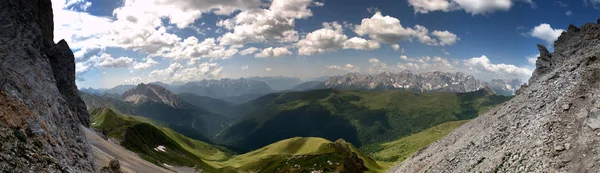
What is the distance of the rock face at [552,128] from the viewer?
2550 cm

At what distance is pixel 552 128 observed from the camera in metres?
29.2

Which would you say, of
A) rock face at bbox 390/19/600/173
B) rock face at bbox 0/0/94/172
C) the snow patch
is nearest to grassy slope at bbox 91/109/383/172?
the snow patch

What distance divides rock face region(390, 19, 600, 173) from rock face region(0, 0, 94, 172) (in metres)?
46.9

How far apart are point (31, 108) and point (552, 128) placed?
60694 mm

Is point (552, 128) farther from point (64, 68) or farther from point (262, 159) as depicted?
point (262, 159)

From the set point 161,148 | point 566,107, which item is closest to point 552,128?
point 566,107

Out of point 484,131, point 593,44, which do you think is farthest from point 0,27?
point 593,44

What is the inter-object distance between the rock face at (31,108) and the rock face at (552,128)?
154 feet

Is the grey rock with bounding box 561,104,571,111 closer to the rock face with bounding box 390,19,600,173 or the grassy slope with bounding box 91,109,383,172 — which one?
the rock face with bounding box 390,19,600,173

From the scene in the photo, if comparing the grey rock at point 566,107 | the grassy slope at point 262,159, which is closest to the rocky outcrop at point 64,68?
the grassy slope at point 262,159

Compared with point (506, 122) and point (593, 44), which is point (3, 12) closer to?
point (506, 122)

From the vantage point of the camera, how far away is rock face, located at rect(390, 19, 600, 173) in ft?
83.7

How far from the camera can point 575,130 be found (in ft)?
88.2

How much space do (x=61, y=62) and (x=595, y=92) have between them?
9643cm
